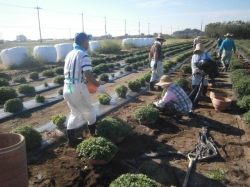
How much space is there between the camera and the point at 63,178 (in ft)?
12.0

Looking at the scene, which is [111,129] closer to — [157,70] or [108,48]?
[157,70]

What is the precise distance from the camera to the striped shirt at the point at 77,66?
13.6ft

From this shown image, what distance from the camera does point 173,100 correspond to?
19.8ft

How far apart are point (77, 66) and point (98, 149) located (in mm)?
1546

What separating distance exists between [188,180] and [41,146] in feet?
9.59

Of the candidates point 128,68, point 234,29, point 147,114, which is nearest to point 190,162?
point 147,114

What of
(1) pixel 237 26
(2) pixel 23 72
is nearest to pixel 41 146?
(2) pixel 23 72

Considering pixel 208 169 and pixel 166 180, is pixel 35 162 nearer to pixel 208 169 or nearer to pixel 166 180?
pixel 166 180

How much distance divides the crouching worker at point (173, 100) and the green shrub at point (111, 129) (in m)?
1.65

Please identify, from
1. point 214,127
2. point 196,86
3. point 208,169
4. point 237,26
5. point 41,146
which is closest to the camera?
point 208,169

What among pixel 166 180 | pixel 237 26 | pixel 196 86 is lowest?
pixel 166 180

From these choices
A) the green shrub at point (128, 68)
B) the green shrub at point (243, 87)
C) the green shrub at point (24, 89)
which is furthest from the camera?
the green shrub at point (128, 68)

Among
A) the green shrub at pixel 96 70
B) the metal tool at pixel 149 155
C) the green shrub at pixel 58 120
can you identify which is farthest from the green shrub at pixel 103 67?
the metal tool at pixel 149 155

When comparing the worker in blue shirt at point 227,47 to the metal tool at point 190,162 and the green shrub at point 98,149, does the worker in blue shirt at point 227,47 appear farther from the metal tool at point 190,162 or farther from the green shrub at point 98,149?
the green shrub at point 98,149
